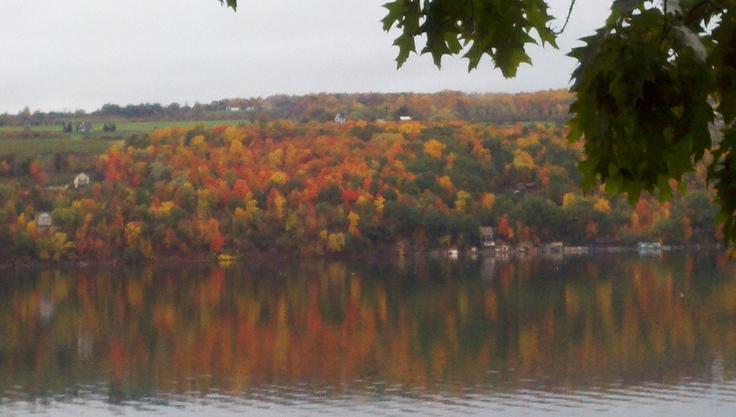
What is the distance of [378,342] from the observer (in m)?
39.8

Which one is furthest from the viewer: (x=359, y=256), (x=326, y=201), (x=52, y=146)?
(x=52, y=146)

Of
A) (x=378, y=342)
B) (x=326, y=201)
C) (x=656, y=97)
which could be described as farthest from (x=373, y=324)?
(x=656, y=97)

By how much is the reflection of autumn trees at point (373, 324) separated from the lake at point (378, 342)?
0.12 metres

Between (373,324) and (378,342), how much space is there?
16.3 ft

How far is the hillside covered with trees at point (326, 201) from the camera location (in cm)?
7025

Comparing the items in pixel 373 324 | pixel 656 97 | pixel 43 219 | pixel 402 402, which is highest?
pixel 656 97

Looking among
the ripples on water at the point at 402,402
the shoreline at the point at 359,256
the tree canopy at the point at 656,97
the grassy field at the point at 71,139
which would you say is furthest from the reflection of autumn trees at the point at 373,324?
the tree canopy at the point at 656,97

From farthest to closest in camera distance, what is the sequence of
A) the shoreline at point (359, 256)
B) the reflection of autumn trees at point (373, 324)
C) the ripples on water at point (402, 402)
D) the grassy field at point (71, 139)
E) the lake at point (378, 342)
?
the grassy field at point (71, 139) → the shoreline at point (359, 256) → the reflection of autumn trees at point (373, 324) → the lake at point (378, 342) → the ripples on water at point (402, 402)

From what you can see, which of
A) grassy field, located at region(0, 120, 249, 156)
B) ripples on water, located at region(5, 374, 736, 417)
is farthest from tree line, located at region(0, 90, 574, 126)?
ripples on water, located at region(5, 374, 736, 417)

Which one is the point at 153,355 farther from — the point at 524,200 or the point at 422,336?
the point at 524,200

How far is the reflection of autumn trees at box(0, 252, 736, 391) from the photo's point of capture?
34719mm

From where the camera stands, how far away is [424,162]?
2906 inches

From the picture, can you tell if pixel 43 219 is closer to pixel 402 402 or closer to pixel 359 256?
pixel 359 256

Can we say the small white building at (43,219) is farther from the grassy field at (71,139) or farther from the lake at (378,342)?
the grassy field at (71,139)
